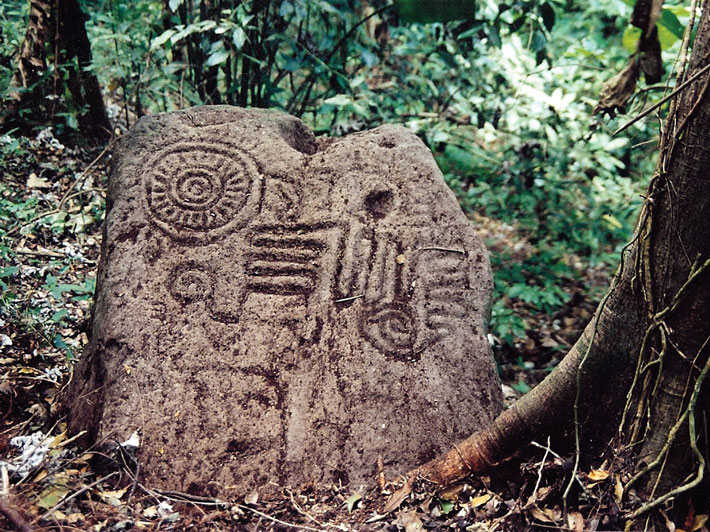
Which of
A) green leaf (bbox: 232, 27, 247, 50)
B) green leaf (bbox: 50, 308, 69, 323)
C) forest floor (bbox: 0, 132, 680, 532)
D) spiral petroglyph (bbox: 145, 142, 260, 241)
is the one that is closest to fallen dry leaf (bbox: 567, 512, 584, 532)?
forest floor (bbox: 0, 132, 680, 532)

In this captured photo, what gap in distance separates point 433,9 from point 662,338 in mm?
2139

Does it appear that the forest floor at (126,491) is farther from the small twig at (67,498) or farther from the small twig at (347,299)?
the small twig at (347,299)

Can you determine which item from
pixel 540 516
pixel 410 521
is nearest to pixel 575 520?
pixel 540 516

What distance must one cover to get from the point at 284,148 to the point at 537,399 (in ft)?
4.58

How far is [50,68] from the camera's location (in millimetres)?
3754

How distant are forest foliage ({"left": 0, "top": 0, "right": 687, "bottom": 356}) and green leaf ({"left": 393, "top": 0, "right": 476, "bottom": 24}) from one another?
2cm

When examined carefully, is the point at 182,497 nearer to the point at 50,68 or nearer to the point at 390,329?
the point at 390,329

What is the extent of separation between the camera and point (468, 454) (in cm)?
210

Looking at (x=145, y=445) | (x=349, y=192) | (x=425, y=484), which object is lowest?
(x=425, y=484)

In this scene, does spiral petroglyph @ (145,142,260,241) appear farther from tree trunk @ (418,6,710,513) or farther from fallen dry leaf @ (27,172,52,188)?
fallen dry leaf @ (27,172,52,188)

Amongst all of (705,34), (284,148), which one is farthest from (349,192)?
(705,34)

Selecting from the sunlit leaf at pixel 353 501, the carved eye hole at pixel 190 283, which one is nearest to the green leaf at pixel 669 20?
the carved eye hole at pixel 190 283

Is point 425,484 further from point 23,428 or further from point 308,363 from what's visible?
point 23,428

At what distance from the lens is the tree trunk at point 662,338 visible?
5.38 ft
